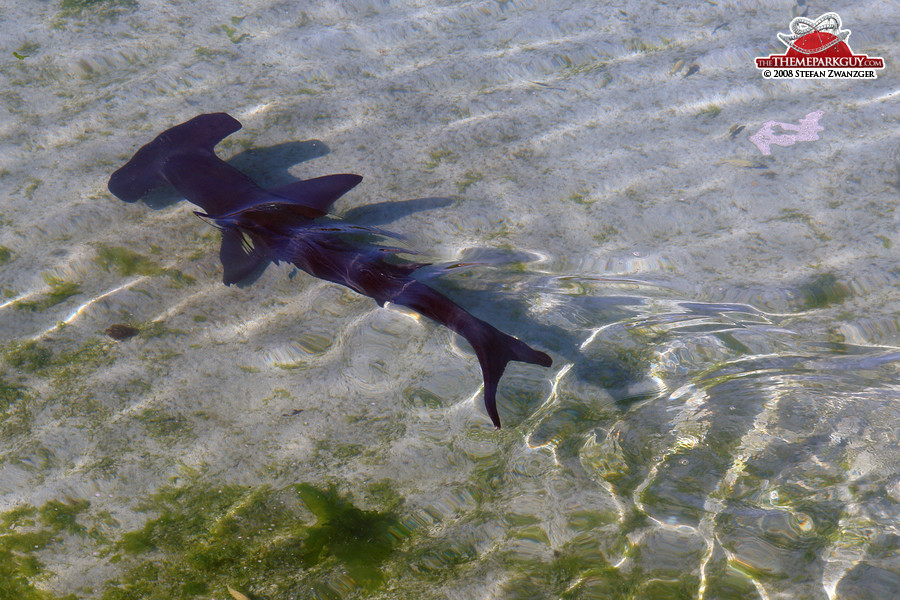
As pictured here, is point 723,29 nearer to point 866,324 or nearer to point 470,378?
point 866,324


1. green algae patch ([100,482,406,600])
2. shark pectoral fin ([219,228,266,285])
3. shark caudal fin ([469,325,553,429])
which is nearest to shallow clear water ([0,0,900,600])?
green algae patch ([100,482,406,600])

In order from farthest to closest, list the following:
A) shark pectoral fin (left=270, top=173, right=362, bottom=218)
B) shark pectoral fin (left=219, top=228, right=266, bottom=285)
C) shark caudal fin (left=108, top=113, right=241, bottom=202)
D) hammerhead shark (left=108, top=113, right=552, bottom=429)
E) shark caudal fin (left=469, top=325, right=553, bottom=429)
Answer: shark caudal fin (left=108, top=113, right=241, bottom=202) → shark pectoral fin (left=270, top=173, right=362, bottom=218) → shark pectoral fin (left=219, top=228, right=266, bottom=285) → hammerhead shark (left=108, top=113, right=552, bottom=429) → shark caudal fin (left=469, top=325, right=553, bottom=429)

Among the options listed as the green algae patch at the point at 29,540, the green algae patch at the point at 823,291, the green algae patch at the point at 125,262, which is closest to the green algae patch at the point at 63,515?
the green algae patch at the point at 29,540

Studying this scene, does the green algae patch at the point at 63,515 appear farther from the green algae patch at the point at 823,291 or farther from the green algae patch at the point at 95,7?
→ the green algae patch at the point at 95,7

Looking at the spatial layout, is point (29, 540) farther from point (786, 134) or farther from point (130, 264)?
point (786, 134)

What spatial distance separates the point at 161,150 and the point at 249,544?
287 cm

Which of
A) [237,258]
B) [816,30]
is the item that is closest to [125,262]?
[237,258]

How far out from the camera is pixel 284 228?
3523 millimetres

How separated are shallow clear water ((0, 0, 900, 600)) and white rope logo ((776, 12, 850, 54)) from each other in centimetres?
16

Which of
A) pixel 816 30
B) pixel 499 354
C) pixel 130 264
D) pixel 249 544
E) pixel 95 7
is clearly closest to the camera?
pixel 249 544

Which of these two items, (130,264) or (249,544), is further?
(130,264)

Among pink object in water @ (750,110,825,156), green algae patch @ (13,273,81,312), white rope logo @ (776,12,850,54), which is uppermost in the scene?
white rope logo @ (776,12,850,54)

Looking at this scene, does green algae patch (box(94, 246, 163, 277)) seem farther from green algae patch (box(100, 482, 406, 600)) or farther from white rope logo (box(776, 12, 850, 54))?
white rope logo (box(776, 12, 850, 54))

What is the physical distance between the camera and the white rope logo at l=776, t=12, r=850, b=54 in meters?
5.08
